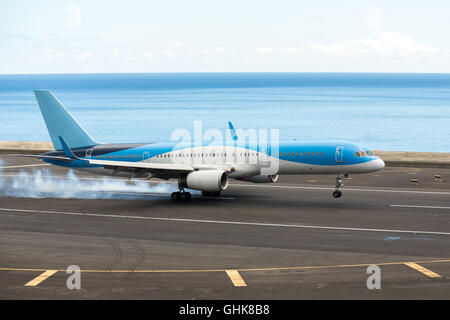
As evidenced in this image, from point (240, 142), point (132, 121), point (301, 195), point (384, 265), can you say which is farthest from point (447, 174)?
point (132, 121)

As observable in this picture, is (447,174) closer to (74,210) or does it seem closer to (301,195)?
(301,195)

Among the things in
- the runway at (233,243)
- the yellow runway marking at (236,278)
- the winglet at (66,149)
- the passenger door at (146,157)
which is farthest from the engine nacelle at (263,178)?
the yellow runway marking at (236,278)

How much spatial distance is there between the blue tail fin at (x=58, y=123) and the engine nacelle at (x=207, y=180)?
10482 mm

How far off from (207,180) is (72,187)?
50.4 feet

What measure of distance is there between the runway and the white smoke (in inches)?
18.6

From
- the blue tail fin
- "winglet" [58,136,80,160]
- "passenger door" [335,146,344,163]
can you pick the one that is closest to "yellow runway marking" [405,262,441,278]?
"passenger door" [335,146,344,163]

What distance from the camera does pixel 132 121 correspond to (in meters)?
180

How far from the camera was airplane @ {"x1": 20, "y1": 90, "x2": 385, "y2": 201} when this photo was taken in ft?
140

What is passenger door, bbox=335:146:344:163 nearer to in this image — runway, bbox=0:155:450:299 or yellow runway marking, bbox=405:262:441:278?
runway, bbox=0:155:450:299

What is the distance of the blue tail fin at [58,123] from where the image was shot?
158 ft

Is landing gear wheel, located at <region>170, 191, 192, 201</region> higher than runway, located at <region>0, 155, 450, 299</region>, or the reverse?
landing gear wheel, located at <region>170, 191, 192, 201</region>

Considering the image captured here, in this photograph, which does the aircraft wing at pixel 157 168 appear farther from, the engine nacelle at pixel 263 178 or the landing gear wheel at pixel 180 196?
the engine nacelle at pixel 263 178

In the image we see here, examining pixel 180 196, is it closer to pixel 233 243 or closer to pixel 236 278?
pixel 233 243
